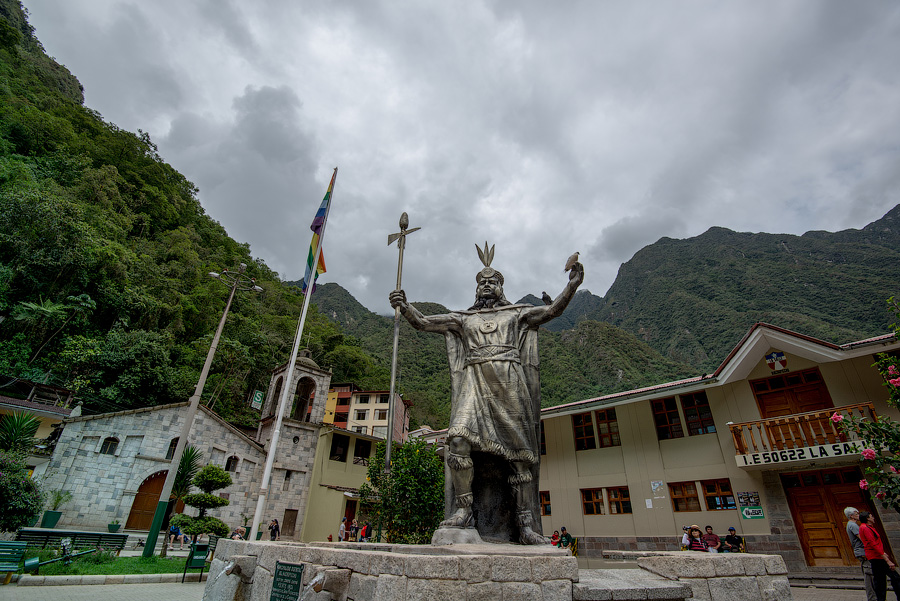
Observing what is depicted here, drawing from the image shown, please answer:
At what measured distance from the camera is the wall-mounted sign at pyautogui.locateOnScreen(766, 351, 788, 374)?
39.8 feet

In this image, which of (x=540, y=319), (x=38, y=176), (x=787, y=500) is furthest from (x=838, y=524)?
(x=38, y=176)

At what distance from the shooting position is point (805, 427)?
1080 cm

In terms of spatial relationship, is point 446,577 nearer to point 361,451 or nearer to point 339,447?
point 339,447

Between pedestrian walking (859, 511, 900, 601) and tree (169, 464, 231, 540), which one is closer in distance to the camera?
pedestrian walking (859, 511, 900, 601)

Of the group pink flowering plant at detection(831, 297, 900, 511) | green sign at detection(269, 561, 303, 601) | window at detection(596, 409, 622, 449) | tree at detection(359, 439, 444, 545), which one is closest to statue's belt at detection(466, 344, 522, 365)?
green sign at detection(269, 561, 303, 601)

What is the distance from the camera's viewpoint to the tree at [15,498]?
802 centimetres

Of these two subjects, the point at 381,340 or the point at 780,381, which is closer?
the point at 780,381

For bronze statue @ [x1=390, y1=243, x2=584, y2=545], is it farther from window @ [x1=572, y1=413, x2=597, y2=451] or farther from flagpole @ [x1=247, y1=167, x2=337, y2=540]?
window @ [x1=572, y1=413, x2=597, y2=451]

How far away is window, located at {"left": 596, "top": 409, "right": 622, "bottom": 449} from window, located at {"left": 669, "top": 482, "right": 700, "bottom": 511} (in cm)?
209

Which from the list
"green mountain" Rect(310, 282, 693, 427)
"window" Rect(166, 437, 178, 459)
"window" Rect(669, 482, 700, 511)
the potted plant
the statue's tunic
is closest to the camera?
the statue's tunic

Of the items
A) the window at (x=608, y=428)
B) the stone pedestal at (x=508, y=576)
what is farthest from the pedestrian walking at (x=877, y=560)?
the window at (x=608, y=428)

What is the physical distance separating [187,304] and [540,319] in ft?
93.2

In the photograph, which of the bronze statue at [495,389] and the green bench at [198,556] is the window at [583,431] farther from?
the bronze statue at [495,389]

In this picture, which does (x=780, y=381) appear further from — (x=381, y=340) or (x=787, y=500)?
(x=381, y=340)
